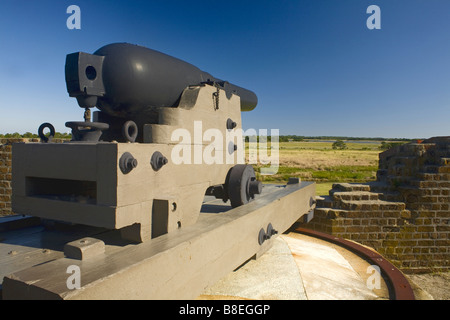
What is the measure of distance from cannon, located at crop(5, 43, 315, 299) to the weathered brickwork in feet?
15.1

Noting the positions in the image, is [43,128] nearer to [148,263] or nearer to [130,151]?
[130,151]

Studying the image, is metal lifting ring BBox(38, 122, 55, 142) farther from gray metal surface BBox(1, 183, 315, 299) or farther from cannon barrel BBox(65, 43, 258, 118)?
gray metal surface BBox(1, 183, 315, 299)

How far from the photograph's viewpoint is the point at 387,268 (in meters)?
5.48

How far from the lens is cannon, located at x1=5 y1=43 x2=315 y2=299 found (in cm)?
222

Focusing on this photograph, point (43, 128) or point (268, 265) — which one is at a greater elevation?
point (43, 128)

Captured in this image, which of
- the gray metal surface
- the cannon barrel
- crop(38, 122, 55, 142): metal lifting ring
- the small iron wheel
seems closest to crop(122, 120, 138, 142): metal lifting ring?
the cannon barrel

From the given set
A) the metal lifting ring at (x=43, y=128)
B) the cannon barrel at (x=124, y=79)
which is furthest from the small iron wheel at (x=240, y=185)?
the metal lifting ring at (x=43, y=128)

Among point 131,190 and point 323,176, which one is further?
point 323,176

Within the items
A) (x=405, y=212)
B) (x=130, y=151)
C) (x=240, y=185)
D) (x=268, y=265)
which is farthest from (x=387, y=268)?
(x=130, y=151)

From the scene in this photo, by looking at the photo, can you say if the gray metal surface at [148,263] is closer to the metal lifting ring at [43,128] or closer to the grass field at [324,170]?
the metal lifting ring at [43,128]

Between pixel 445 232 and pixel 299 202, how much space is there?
5147 millimetres

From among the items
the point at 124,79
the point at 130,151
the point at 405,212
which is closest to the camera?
the point at 130,151

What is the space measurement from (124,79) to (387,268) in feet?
17.0
